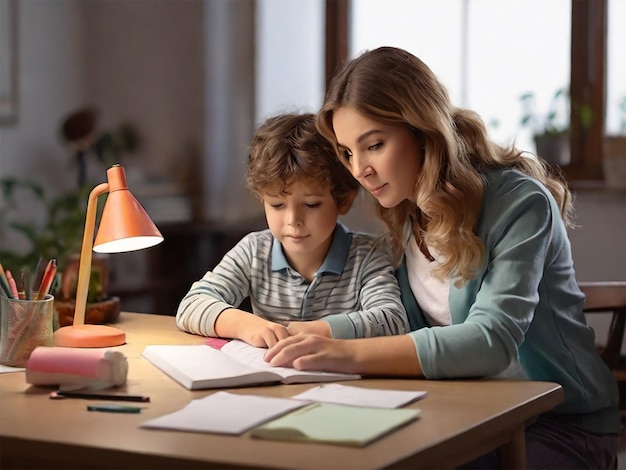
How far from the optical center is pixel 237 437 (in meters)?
1.16

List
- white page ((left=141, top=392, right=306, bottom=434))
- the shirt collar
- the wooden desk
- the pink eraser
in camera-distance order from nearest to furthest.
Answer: the wooden desk → white page ((left=141, top=392, right=306, bottom=434)) → the pink eraser → the shirt collar

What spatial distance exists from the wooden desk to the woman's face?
0.40m

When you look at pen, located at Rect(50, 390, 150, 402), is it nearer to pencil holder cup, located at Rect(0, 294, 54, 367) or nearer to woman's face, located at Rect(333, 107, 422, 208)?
pencil holder cup, located at Rect(0, 294, 54, 367)

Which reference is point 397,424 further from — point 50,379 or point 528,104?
point 528,104

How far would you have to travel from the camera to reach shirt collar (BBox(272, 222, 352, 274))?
1.90 meters

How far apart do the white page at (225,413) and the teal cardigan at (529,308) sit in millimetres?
298

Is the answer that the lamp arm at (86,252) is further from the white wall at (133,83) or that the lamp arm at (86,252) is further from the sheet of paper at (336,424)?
the white wall at (133,83)

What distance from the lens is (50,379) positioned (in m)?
1.44

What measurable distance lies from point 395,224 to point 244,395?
0.66m

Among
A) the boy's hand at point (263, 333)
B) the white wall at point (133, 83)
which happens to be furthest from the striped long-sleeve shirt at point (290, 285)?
the white wall at point (133, 83)

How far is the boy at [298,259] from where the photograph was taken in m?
1.82

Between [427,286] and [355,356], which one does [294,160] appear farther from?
[355,356]

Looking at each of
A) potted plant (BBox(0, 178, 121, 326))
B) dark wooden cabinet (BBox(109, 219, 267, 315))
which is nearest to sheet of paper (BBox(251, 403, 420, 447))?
potted plant (BBox(0, 178, 121, 326))

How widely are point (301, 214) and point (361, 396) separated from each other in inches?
21.8
